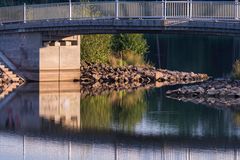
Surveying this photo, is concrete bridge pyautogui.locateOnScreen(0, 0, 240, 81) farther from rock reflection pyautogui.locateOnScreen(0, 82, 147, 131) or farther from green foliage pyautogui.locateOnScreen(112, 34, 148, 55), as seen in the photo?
green foliage pyautogui.locateOnScreen(112, 34, 148, 55)

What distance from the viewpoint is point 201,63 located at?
81.3 m

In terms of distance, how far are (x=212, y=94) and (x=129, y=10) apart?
6782 millimetres

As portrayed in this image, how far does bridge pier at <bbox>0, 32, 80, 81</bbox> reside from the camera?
58.0 meters

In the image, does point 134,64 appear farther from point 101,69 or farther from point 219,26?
point 219,26

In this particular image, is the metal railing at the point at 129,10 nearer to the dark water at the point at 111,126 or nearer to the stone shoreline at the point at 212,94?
the stone shoreline at the point at 212,94

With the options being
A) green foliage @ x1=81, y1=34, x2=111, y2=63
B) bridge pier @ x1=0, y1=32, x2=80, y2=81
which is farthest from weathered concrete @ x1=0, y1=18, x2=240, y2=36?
green foliage @ x1=81, y1=34, x2=111, y2=63

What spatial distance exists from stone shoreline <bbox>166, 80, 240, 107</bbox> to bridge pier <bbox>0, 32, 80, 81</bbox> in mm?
9683

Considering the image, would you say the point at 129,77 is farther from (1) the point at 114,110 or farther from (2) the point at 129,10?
(1) the point at 114,110

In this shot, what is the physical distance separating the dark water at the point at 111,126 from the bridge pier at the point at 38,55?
1.80 metres

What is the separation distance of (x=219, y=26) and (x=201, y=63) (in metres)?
35.2

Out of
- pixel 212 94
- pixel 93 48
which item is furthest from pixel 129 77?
pixel 212 94

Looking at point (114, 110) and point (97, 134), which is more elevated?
point (114, 110)

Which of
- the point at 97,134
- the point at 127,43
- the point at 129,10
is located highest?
the point at 129,10

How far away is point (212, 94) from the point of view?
4959 centimetres
